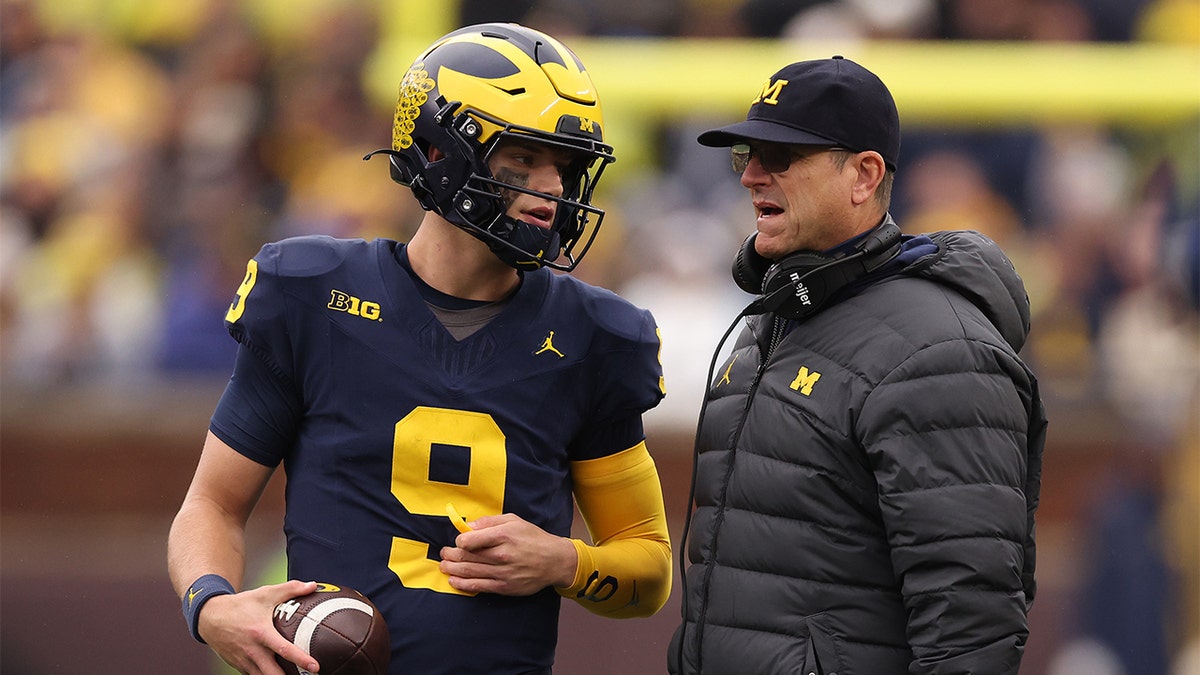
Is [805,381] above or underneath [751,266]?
underneath

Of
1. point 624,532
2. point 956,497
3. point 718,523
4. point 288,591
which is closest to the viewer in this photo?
point 956,497

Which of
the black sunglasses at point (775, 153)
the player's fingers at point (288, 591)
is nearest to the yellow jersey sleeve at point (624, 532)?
the player's fingers at point (288, 591)

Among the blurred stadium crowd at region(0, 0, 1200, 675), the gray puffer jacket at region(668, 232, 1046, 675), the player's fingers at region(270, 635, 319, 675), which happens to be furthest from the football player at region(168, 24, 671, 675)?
the blurred stadium crowd at region(0, 0, 1200, 675)

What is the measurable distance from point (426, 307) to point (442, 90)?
41 centimetres

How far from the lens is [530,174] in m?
2.80

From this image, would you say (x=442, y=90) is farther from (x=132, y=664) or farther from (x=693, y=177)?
(x=693, y=177)

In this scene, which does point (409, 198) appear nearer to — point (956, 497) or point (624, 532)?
point (624, 532)

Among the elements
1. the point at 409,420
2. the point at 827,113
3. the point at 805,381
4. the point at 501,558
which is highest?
the point at 827,113

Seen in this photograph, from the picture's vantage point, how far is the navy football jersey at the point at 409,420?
2.71 meters

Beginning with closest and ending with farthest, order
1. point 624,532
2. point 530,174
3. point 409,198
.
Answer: point 530,174
point 624,532
point 409,198

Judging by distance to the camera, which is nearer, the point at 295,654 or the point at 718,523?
the point at 295,654

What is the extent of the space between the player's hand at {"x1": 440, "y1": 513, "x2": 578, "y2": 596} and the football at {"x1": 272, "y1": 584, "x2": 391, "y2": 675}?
171mm

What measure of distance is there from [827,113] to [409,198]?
17.8ft

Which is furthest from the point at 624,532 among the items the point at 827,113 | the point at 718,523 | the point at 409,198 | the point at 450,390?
the point at 409,198
